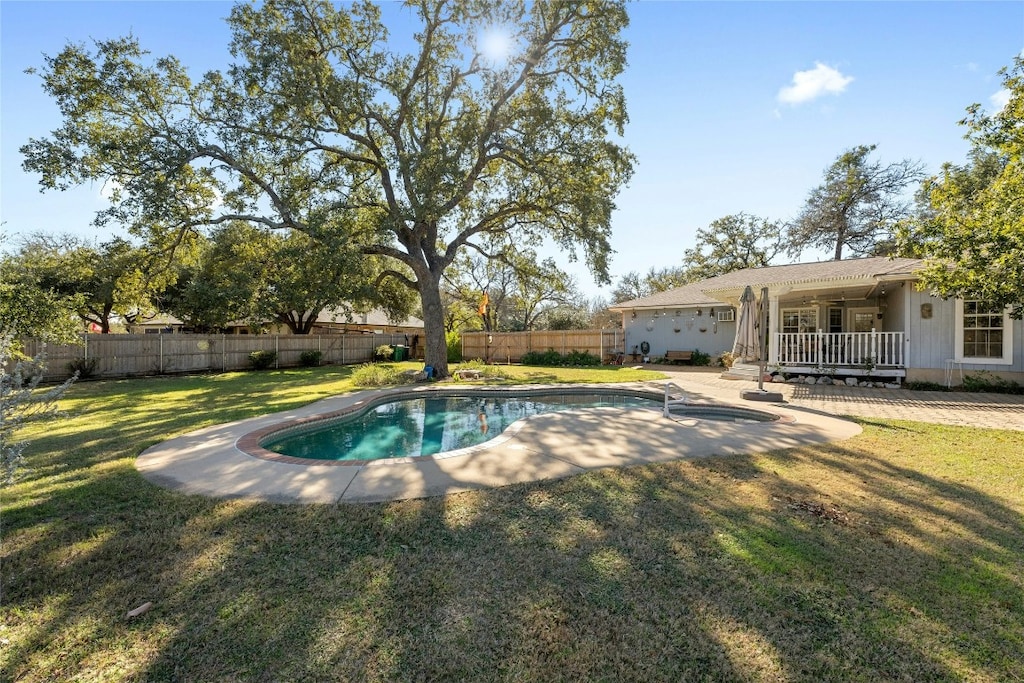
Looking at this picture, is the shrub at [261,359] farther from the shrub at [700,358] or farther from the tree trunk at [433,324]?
the shrub at [700,358]

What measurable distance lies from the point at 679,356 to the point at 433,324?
38.6 feet

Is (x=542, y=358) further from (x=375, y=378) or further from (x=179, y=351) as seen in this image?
(x=179, y=351)

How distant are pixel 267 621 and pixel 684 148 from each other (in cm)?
1462

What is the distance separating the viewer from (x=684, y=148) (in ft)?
43.1

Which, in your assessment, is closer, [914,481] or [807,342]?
[914,481]

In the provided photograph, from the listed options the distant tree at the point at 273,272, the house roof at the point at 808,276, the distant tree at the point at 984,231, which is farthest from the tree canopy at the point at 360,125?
the distant tree at the point at 984,231

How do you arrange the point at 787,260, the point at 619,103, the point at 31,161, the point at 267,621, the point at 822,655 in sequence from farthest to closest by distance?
the point at 787,260, the point at 619,103, the point at 31,161, the point at 267,621, the point at 822,655

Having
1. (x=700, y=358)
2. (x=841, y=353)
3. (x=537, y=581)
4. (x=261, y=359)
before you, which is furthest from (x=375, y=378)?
(x=700, y=358)

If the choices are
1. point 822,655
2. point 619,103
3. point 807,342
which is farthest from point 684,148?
point 822,655

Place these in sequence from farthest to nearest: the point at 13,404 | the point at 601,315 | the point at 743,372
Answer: the point at 601,315 → the point at 743,372 → the point at 13,404

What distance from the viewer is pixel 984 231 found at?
8.53 metres

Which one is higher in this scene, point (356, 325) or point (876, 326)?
point (356, 325)

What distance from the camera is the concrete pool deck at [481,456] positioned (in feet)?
13.7

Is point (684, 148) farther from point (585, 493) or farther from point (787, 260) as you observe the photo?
point (787, 260)
